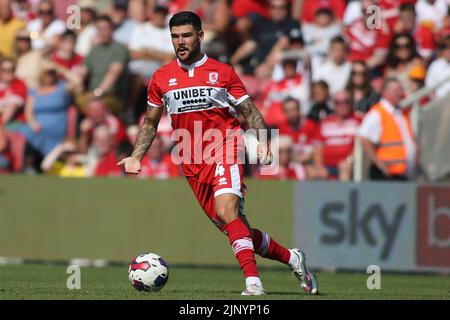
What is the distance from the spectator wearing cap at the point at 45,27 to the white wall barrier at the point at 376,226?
6444mm

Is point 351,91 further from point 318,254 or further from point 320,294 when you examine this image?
point 320,294

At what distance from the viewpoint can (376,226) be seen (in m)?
17.3

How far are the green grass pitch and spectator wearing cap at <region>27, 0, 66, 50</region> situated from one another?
5520 mm

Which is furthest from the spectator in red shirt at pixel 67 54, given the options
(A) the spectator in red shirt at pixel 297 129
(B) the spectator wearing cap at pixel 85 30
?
(A) the spectator in red shirt at pixel 297 129

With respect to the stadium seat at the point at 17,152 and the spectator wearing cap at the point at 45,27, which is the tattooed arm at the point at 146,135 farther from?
the spectator wearing cap at the point at 45,27

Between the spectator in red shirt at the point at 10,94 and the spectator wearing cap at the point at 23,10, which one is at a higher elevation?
the spectator wearing cap at the point at 23,10

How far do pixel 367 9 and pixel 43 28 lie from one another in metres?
6.11

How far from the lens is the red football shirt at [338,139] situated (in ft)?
61.0

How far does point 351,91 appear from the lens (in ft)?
62.5

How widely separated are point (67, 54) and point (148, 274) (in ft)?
34.8

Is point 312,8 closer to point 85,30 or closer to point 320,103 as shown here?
point 320,103

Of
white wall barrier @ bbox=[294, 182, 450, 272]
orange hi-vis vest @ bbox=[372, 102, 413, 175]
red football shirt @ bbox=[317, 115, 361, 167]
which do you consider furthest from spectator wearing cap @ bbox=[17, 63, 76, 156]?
orange hi-vis vest @ bbox=[372, 102, 413, 175]

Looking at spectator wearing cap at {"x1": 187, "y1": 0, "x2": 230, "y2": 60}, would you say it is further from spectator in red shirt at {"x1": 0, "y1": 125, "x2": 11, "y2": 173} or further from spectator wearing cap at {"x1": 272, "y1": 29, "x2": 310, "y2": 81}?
spectator in red shirt at {"x1": 0, "y1": 125, "x2": 11, "y2": 173}
